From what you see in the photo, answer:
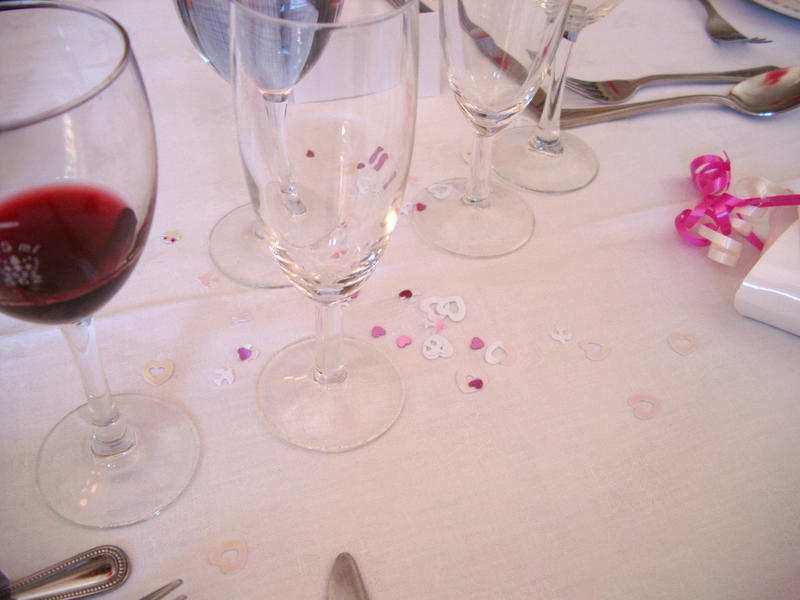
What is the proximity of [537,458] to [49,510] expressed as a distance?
0.30m

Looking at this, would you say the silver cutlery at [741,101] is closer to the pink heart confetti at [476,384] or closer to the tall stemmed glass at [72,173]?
the pink heart confetti at [476,384]

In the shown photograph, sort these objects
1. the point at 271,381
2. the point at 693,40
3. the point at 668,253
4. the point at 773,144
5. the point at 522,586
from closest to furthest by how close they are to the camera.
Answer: the point at 522,586, the point at 271,381, the point at 668,253, the point at 773,144, the point at 693,40

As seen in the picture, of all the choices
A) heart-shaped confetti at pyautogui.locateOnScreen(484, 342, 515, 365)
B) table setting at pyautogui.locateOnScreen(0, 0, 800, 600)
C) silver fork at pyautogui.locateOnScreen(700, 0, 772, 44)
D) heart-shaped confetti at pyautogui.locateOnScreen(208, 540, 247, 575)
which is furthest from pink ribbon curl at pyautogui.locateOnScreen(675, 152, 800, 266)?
heart-shaped confetti at pyautogui.locateOnScreen(208, 540, 247, 575)

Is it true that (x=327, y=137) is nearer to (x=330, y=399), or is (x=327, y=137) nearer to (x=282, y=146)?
(x=282, y=146)

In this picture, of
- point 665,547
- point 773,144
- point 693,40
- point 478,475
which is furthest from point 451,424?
point 693,40

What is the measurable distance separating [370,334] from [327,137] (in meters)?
0.20

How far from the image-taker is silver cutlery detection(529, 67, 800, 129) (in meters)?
0.72

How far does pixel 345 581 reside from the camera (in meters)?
0.35

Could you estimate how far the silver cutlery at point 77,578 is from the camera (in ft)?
1.09

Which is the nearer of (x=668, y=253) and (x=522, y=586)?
(x=522, y=586)

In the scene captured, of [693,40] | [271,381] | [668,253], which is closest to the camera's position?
[271,381]

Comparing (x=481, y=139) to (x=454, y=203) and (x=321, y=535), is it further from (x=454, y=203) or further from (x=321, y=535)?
(x=321, y=535)

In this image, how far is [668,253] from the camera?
0.58m

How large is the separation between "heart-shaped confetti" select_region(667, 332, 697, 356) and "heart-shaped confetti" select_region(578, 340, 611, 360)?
0.17ft
